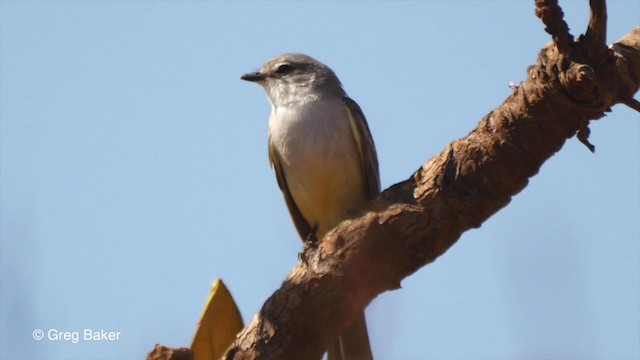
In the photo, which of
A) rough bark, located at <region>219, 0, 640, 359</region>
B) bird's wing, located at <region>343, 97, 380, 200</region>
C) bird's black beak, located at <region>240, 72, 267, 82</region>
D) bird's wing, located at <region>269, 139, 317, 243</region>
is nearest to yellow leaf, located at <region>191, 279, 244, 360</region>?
rough bark, located at <region>219, 0, 640, 359</region>

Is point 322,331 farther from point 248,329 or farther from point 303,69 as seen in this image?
point 303,69

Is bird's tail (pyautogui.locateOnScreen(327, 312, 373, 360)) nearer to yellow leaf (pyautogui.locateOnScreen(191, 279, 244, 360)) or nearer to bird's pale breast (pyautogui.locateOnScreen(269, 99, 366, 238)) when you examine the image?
bird's pale breast (pyautogui.locateOnScreen(269, 99, 366, 238))

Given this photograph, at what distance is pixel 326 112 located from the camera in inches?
306

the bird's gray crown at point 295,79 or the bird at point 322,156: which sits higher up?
the bird's gray crown at point 295,79

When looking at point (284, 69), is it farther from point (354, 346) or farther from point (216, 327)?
point (216, 327)

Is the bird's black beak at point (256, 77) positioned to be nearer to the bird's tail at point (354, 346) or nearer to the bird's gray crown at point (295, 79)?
the bird's gray crown at point (295, 79)

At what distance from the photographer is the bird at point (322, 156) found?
7.57 metres

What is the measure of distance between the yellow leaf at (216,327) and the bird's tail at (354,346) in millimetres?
1199

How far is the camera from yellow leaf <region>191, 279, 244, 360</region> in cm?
588

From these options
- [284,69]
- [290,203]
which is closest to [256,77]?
[284,69]

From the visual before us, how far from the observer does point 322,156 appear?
7.54m

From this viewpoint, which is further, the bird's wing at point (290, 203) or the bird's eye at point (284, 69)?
the bird's eye at point (284, 69)

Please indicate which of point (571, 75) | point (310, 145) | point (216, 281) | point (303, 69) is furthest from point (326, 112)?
point (571, 75)

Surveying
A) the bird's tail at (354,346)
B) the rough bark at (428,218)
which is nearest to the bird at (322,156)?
the bird's tail at (354,346)
